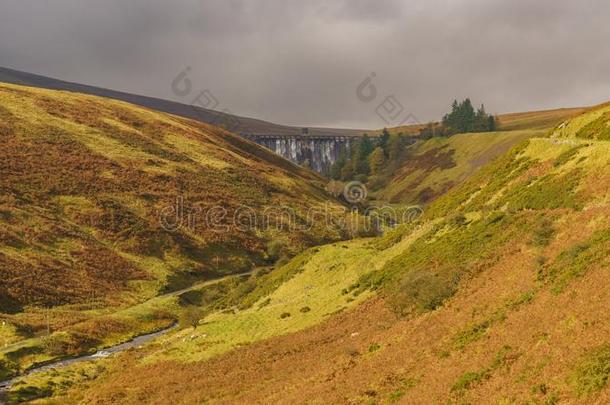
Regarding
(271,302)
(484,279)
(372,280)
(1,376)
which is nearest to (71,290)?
(1,376)

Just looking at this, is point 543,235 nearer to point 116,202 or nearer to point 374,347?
point 374,347

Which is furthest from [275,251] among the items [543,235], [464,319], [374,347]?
[464,319]

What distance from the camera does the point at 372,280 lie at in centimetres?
4222

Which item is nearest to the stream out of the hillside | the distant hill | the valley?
the valley

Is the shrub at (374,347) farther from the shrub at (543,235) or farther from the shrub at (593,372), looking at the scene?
A: the shrub at (593,372)

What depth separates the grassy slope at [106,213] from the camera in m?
64.2

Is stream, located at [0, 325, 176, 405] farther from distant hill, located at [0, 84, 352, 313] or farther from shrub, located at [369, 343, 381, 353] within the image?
shrub, located at [369, 343, 381, 353]

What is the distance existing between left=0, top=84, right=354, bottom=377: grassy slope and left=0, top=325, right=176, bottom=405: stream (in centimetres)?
173

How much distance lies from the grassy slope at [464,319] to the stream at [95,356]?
5.07 meters

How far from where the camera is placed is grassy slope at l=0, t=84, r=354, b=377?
64250 millimetres

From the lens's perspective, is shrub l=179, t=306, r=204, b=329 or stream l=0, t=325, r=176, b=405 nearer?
stream l=0, t=325, r=176, b=405

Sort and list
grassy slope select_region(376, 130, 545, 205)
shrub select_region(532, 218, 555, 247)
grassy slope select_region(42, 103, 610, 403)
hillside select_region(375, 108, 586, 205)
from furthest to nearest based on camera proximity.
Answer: grassy slope select_region(376, 130, 545, 205) → hillside select_region(375, 108, 586, 205) → shrub select_region(532, 218, 555, 247) → grassy slope select_region(42, 103, 610, 403)

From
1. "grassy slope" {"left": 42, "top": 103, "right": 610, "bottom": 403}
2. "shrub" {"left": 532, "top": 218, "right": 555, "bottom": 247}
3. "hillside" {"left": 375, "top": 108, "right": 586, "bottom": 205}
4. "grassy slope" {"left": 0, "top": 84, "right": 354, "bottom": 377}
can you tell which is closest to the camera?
"grassy slope" {"left": 42, "top": 103, "right": 610, "bottom": 403}

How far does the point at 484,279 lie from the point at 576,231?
5.34 m
